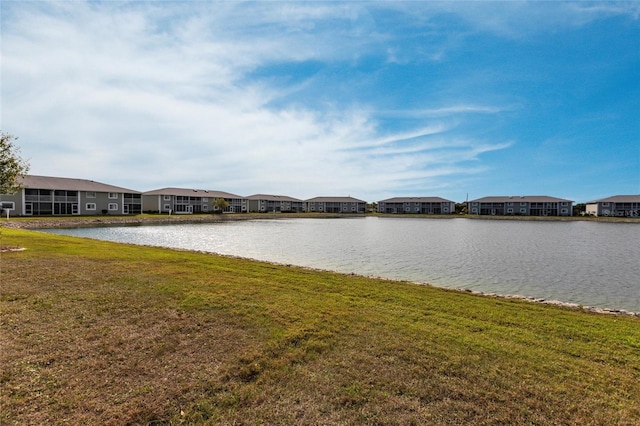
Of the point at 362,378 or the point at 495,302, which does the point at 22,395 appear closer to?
the point at 362,378

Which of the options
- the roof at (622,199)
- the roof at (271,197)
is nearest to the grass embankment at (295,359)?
the roof at (271,197)

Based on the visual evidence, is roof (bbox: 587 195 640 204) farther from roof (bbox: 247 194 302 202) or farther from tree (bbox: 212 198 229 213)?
tree (bbox: 212 198 229 213)

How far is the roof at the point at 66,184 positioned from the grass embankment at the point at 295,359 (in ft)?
191

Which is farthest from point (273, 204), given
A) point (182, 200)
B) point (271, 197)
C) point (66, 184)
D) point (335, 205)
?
point (66, 184)

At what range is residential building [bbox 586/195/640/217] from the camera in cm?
8725

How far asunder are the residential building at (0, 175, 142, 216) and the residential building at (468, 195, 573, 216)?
9832cm

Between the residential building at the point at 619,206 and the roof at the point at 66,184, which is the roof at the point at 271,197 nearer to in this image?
the roof at the point at 66,184

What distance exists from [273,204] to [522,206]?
7992 centimetres

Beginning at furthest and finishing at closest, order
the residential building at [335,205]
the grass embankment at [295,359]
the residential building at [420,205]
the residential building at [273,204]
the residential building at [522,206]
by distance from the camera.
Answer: the residential building at [335,205] < the residential building at [420,205] < the residential building at [273,204] < the residential building at [522,206] < the grass embankment at [295,359]

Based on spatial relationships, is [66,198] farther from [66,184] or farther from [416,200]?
[416,200]

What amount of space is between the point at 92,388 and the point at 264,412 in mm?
2262

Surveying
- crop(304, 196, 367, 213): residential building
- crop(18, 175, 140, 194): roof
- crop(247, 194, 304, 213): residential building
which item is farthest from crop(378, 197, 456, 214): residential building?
crop(18, 175, 140, 194): roof

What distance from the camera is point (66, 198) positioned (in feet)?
185

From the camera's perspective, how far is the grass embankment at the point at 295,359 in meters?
3.89
